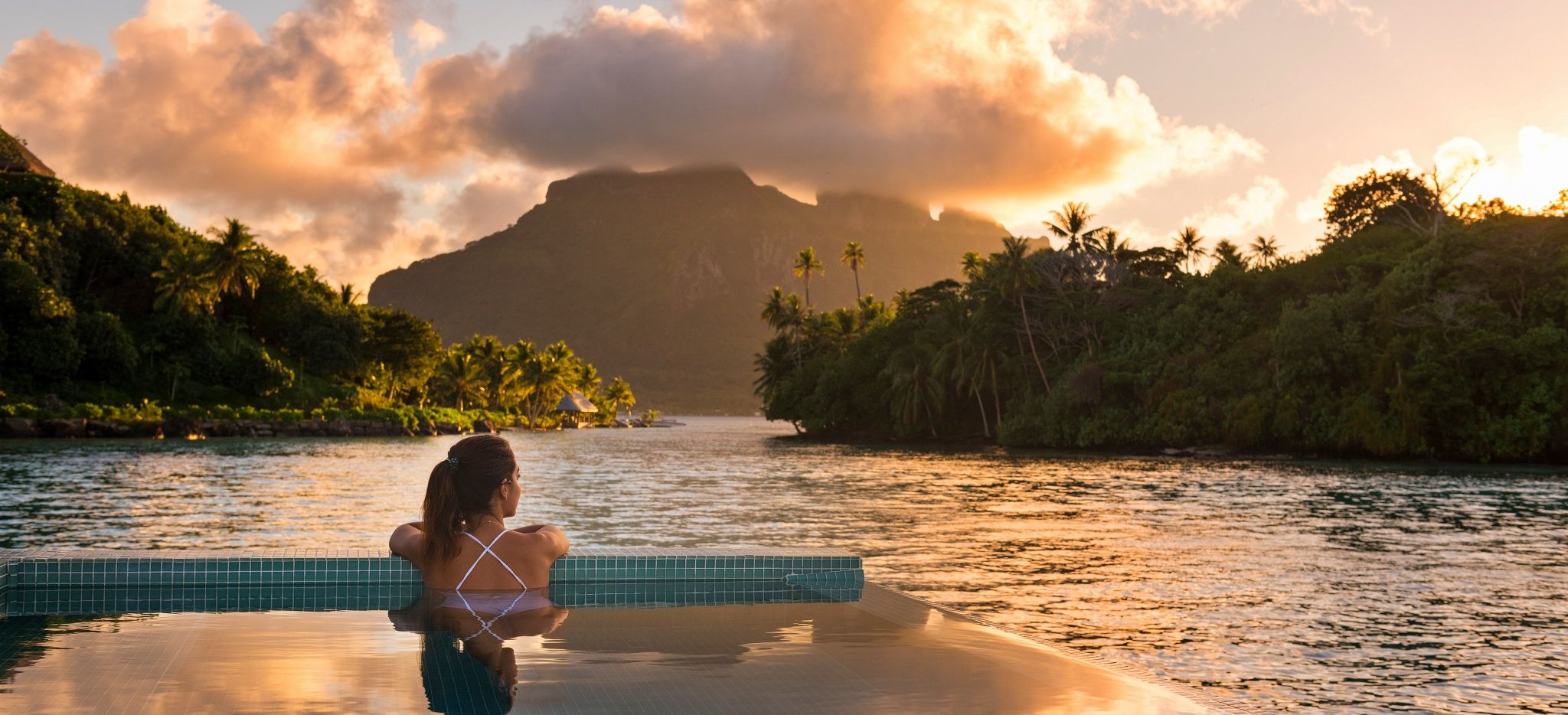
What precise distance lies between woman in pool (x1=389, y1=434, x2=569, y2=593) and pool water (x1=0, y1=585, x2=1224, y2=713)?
26 cm

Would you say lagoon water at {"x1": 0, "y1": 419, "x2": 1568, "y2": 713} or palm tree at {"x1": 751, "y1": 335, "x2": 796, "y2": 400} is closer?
lagoon water at {"x1": 0, "y1": 419, "x2": 1568, "y2": 713}

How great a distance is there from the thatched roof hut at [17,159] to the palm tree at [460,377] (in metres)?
39.1

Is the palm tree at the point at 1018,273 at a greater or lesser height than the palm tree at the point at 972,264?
lesser

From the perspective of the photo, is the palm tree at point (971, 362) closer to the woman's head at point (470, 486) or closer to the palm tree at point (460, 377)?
the palm tree at point (460, 377)

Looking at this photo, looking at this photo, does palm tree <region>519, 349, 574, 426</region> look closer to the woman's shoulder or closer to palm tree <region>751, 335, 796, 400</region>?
palm tree <region>751, 335, 796, 400</region>

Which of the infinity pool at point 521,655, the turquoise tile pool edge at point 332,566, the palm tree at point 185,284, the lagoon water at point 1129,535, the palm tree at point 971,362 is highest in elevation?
the palm tree at point 185,284

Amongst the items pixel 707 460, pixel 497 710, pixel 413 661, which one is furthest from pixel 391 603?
pixel 707 460

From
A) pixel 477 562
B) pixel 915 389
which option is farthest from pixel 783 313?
pixel 477 562

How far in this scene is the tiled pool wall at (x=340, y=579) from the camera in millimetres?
7805

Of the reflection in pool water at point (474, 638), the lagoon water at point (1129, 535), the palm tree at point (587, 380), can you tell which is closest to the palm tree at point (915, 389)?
the lagoon water at point (1129, 535)

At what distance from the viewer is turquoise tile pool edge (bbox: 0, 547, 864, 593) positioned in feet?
25.7

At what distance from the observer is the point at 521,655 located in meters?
5.88

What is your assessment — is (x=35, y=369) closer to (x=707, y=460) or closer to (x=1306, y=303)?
(x=707, y=460)

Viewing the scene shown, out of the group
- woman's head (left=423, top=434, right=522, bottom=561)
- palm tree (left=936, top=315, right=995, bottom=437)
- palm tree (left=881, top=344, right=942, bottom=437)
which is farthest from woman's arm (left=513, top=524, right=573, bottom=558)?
palm tree (left=881, top=344, right=942, bottom=437)
